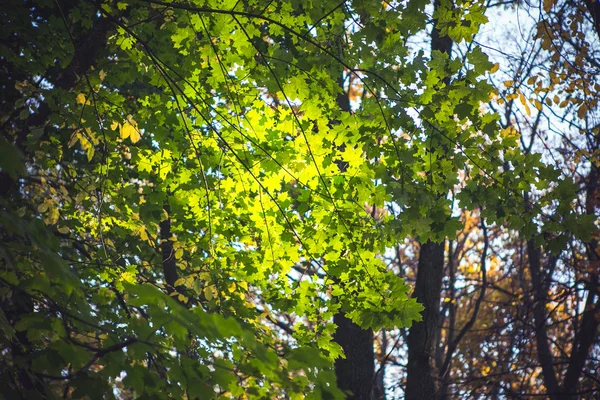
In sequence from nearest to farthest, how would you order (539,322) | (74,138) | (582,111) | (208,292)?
1. (208,292)
2. (74,138)
3. (582,111)
4. (539,322)

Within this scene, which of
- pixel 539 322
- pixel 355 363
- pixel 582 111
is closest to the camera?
pixel 355 363

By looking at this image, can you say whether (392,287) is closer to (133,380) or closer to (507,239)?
(133,380)

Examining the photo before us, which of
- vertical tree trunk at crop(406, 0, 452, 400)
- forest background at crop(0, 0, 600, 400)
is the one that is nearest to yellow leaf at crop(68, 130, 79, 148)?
forest background at crop(0, 0, 600, 400)

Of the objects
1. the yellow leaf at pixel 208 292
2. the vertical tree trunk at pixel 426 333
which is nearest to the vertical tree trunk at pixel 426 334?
the vertical tree trunk at pixel 426 333

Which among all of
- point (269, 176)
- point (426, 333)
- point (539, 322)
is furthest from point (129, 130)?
point (539, 322)

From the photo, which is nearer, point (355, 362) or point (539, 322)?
point (355, 362)

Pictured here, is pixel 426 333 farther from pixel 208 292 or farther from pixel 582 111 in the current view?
pixel 208 292

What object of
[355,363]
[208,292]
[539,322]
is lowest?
[208,292]

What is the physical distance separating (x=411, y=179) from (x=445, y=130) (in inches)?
15.2

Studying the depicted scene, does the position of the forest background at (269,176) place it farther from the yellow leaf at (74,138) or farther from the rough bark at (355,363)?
the rough bark at (355,363)

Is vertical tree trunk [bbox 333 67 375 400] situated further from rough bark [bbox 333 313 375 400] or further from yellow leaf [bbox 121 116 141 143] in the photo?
yellow leaf [bbox 121 116 141 143]

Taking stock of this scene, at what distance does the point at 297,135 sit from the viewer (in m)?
4.70

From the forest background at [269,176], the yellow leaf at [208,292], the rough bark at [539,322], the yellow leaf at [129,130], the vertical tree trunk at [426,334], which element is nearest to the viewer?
the forest background at [269,176]

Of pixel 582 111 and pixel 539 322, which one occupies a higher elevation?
pixel 582 111
